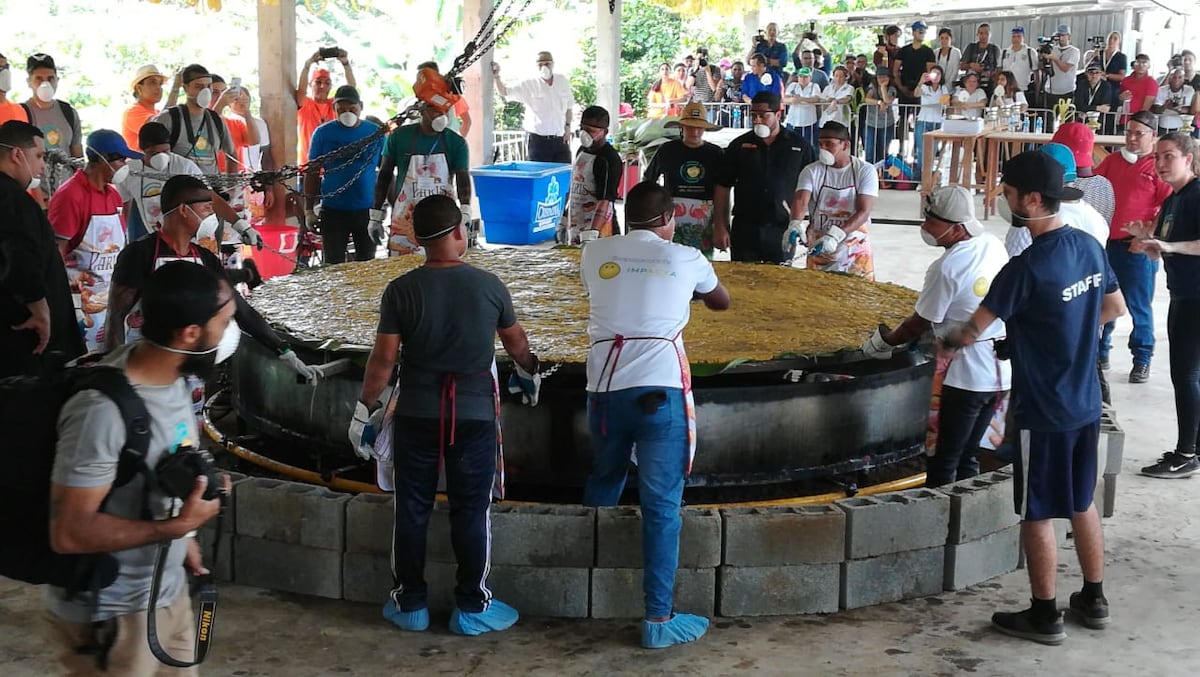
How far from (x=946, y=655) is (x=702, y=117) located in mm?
5058

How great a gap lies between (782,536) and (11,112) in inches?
301

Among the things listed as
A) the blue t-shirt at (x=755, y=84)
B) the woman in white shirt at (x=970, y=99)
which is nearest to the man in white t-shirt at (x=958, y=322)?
the woman in white shirt at (x=970, y=99)

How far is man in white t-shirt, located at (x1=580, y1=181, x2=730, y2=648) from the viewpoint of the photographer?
4.77 meters

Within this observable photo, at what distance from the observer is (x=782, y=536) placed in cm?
512

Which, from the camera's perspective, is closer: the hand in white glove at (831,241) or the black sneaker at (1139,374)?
the hand in white glove at (831,241)

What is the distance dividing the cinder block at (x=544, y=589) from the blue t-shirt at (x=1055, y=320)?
6.12 ft

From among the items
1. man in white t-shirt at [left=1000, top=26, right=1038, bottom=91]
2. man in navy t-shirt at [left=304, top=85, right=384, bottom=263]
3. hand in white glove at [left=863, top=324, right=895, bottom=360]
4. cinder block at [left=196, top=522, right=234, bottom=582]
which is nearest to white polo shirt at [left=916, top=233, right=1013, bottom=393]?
hand in white glove at [left=863, top=324, right=895, bottom=360]

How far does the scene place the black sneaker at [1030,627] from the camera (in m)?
4.87

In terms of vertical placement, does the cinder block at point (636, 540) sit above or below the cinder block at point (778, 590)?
above

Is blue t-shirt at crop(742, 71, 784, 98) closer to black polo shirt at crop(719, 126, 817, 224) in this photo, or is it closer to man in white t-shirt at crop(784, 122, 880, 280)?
black polo shirt at crop(719, 126, 817, 224)

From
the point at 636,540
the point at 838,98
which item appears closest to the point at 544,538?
the point at 636,540

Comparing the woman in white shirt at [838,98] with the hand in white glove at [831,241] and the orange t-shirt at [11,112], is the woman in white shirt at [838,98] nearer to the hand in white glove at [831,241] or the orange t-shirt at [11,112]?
the hand in white glove at [831,241]

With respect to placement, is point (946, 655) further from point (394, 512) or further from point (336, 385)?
point (336, 385)

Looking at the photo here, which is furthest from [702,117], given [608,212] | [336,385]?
[336,385]
